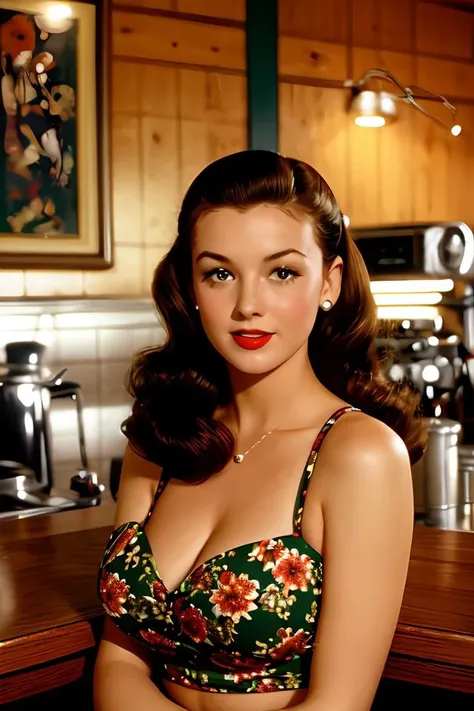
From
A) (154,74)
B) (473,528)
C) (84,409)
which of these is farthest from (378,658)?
(154,74)

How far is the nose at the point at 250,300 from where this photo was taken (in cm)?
122

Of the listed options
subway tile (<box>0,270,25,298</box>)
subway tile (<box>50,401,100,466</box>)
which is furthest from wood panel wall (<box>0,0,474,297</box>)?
subway tile (<box>50,401,100,466</box>)

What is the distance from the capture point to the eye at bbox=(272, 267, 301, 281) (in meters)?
1.24

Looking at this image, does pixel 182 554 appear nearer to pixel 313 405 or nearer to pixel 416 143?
pixel 313 405

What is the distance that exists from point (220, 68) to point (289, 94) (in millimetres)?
392

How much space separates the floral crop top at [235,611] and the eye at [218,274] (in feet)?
0.80

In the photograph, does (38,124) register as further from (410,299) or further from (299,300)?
(299,300)

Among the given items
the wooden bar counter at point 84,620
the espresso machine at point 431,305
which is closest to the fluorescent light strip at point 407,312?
the espresso machine at point 431,305

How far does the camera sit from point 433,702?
1463 mm

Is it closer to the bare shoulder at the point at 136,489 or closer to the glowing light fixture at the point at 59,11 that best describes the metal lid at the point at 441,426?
the bare shoulder at the point at 136,489

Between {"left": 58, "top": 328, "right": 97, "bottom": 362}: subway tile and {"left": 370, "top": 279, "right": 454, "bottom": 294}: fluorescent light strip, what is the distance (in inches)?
51.5

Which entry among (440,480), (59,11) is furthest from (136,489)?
(59,11)

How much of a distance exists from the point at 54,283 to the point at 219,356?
9.25 feet

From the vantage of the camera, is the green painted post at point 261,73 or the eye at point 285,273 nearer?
the eye at point 285,273
